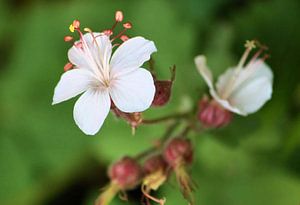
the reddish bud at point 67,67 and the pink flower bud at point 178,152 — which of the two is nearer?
the reddish bud at point 67,67

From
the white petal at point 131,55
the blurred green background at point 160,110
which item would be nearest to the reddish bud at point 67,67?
the white petal at point 131,55

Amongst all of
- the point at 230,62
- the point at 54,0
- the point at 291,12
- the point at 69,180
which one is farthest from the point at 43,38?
the point at 291,12

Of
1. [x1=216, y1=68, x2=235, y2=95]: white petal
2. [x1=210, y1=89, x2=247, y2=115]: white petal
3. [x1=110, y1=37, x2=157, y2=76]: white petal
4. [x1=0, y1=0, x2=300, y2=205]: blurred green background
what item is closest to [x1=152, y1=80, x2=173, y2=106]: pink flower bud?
[x1=110, y1=37, x2=157, y2=76]: white petal

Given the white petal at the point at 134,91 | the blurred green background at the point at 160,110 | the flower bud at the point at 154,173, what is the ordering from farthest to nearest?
the blurred green background at the point at 160,110, the flower bud at the point at 154,173, the white petal at the point at 134,91

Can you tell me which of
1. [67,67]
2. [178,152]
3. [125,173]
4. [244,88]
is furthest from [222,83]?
[67,67]

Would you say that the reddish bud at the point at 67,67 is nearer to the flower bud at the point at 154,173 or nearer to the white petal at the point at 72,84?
the white petal at the point at 72,84

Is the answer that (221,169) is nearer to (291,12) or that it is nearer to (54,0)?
(291,12)

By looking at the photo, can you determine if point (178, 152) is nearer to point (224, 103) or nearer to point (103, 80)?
point (224, 103)
